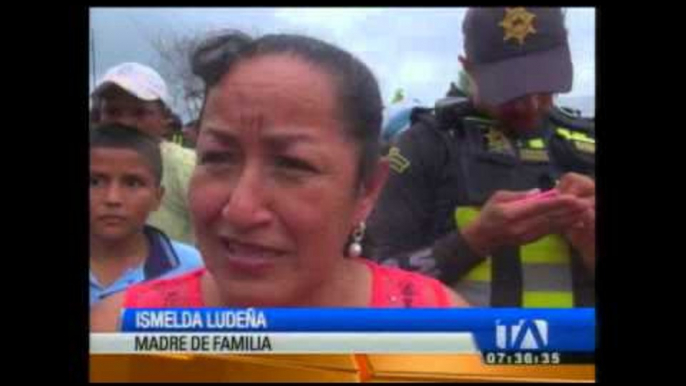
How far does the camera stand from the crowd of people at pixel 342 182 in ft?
18.3

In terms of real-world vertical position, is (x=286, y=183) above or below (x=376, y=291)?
above

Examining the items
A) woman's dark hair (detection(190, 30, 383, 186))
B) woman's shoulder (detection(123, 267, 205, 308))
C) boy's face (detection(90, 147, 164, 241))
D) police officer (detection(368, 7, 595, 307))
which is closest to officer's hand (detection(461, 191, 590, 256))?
police officer (detection(368, 7, 595, 307))

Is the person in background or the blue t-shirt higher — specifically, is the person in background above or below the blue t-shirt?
above

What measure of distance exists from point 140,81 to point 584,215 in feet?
6.39

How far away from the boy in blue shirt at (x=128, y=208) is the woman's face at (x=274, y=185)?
163mm

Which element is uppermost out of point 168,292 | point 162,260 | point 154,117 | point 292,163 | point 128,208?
point 154,117

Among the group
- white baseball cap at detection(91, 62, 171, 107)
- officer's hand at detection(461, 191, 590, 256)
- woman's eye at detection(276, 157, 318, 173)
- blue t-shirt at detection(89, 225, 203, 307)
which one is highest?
white baseball cap at detection(91, 62, 171, 107)

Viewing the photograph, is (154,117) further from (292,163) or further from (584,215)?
(584,215)

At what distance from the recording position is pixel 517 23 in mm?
5652

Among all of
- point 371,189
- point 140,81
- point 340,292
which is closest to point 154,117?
point 140,81

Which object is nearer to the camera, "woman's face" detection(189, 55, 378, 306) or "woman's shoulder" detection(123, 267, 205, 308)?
"woman's face" detection(189, 55, 378, 306)

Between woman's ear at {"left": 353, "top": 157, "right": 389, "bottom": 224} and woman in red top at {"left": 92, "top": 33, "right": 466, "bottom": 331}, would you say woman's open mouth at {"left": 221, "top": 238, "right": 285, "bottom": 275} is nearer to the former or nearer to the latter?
woman in red top at {"left": 92, "top": 33, "right": 466, "bottom": 331}

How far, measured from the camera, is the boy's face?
5.69 metres

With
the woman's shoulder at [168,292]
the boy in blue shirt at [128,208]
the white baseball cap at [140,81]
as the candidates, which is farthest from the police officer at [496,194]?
the white baseball cap at [140,81]
